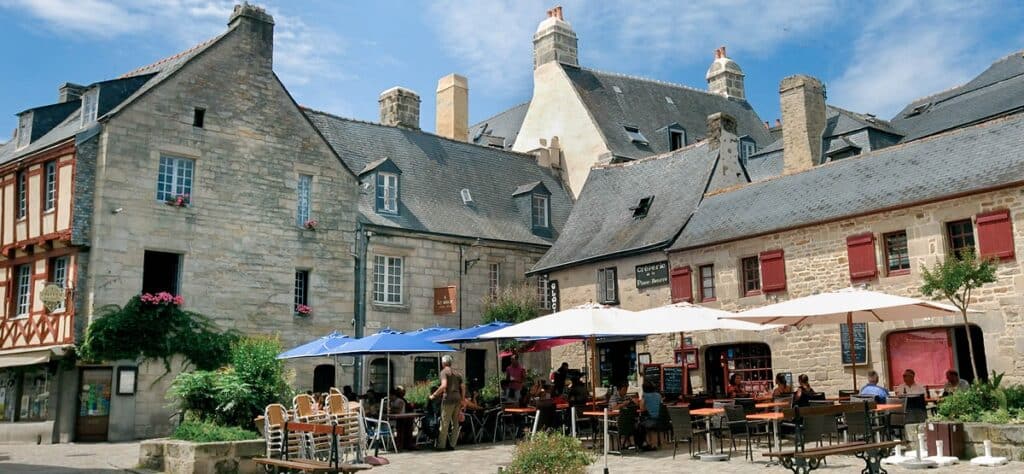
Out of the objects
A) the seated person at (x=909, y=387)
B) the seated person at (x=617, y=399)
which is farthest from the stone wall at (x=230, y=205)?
the seated person at (x=909, y=387)

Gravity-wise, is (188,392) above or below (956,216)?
below

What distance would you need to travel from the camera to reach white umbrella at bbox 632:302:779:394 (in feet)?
41.8

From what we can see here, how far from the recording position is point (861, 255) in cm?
1645

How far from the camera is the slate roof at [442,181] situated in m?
23.8

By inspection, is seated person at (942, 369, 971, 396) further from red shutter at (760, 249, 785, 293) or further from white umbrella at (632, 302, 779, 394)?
red shutter at (760, 249, 785, 293)

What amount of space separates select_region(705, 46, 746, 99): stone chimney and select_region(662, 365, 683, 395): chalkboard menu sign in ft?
69.1

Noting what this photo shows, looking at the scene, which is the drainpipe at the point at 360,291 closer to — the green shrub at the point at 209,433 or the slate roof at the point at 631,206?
the slate roof at the point at 631,206

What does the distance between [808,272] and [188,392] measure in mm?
11254

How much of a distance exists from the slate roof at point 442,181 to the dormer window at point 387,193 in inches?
8.5

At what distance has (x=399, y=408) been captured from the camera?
46.6ft

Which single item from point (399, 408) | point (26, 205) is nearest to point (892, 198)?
point (399, 408)

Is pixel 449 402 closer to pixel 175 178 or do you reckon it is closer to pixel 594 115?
pixel 175 178

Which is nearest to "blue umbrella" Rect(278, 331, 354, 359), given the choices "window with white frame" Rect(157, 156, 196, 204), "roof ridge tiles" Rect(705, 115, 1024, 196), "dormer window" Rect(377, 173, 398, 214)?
"window with white frame" Rect(157, 156, 196, 204)

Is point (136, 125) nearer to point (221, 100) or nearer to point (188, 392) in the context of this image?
point (221, 100)
